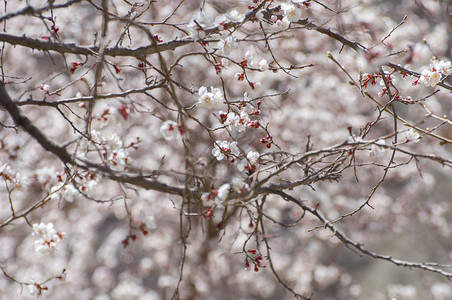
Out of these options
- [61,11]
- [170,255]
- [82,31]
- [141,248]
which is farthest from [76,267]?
[61,11]

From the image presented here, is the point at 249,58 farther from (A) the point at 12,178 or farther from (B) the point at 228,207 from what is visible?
(B) the point at 228,207

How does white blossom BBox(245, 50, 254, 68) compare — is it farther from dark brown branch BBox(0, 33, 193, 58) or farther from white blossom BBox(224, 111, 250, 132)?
dark brown branch BBox(0, 33, 193, 58)

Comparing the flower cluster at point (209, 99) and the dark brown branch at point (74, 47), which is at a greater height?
the dark brown branch at point (74, 47)

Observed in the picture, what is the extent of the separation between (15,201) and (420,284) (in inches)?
256

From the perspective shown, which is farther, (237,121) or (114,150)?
(114,150)

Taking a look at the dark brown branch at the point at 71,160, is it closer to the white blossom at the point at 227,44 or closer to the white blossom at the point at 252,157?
the white blossom at the point at 252,157

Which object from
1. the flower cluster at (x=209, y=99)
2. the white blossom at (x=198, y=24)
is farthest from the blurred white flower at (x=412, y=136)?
the white blossom at (x=198, y=24)

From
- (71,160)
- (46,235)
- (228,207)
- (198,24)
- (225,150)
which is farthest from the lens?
(228,207)

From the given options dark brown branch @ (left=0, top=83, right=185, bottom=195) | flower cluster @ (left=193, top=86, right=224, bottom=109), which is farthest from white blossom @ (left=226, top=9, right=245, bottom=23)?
dark brown branch @ (left=0, top=83, right=185, bottom=195)

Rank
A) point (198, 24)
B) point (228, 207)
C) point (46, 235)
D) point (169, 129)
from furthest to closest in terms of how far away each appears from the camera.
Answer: point (228, 207) → point (46, 235) → point (169, 129) → point (198, 24)

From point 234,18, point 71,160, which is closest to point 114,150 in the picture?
point 71,160

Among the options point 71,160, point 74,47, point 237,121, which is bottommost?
point 71,160

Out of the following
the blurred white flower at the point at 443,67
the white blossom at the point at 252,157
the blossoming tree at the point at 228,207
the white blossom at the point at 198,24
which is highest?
the blossoming tree at the point at 228,207

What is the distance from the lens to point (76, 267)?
22.4 ft
